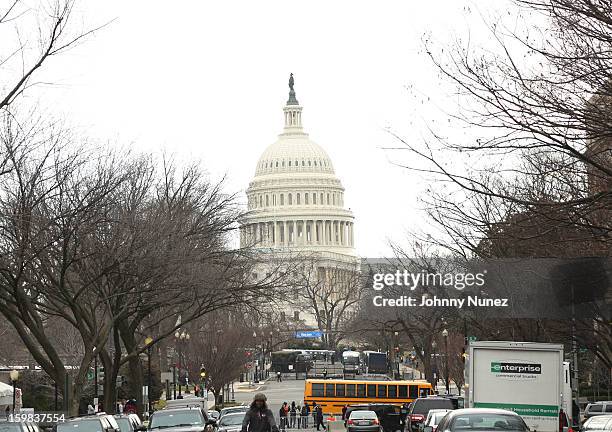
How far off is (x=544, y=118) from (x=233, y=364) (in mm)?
71489

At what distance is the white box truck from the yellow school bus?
4009cm

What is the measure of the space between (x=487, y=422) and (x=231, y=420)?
15276mm

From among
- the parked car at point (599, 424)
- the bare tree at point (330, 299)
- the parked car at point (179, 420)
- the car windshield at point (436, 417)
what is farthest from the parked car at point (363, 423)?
the bare tree at point (330, 299)

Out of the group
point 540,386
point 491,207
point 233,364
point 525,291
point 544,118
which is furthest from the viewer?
point 233,364

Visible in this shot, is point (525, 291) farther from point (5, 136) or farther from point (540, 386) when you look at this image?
point (5, 136)

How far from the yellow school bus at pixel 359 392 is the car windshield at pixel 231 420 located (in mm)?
36678

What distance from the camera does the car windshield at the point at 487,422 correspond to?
2136 centimetres

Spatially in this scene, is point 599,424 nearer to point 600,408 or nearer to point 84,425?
point 84,425

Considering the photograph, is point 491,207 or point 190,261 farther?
point 491,207

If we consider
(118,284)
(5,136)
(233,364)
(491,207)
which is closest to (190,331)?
(233,364)

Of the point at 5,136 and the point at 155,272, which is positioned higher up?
the point at 5,136

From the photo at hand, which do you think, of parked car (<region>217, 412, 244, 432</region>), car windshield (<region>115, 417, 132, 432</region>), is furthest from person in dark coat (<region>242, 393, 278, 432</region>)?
car windshield (<region>115, 417, 132, 432</region>)

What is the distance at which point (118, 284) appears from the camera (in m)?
44.1

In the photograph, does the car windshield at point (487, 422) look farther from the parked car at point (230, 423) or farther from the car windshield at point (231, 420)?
the car windshield at point (231, 420)
